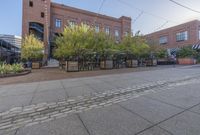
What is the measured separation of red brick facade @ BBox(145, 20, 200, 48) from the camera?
3301 cm

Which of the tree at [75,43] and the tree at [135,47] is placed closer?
the tree at [75,43]

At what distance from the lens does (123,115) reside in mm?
3209

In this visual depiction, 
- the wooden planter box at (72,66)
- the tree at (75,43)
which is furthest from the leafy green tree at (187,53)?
the wooden planter box at (72,66)

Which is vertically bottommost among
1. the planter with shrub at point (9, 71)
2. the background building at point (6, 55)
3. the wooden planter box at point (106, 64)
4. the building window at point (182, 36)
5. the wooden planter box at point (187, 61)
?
the planter with shrub at point (9, 71)

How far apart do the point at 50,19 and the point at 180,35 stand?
3242 cm

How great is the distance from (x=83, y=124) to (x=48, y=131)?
0.66 meters

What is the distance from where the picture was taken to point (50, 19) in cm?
3077

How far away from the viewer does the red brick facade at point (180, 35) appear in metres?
33.0

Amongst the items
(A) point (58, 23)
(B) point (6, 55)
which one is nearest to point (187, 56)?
(A) point (58, 23)

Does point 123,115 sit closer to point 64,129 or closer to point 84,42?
point 64,129

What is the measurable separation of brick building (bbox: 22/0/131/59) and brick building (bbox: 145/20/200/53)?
43.4ft

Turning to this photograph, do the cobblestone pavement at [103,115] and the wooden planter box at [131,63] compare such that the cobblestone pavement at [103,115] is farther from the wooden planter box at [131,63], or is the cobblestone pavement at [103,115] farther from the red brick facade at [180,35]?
the red brick facade at [180,35]

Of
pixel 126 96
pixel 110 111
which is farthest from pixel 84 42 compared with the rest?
pixel 110 111

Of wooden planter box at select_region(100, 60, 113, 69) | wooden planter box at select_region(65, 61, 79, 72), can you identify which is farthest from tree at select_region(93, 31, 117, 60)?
wooden planter box at select_region(65, 61, 79, 72)
